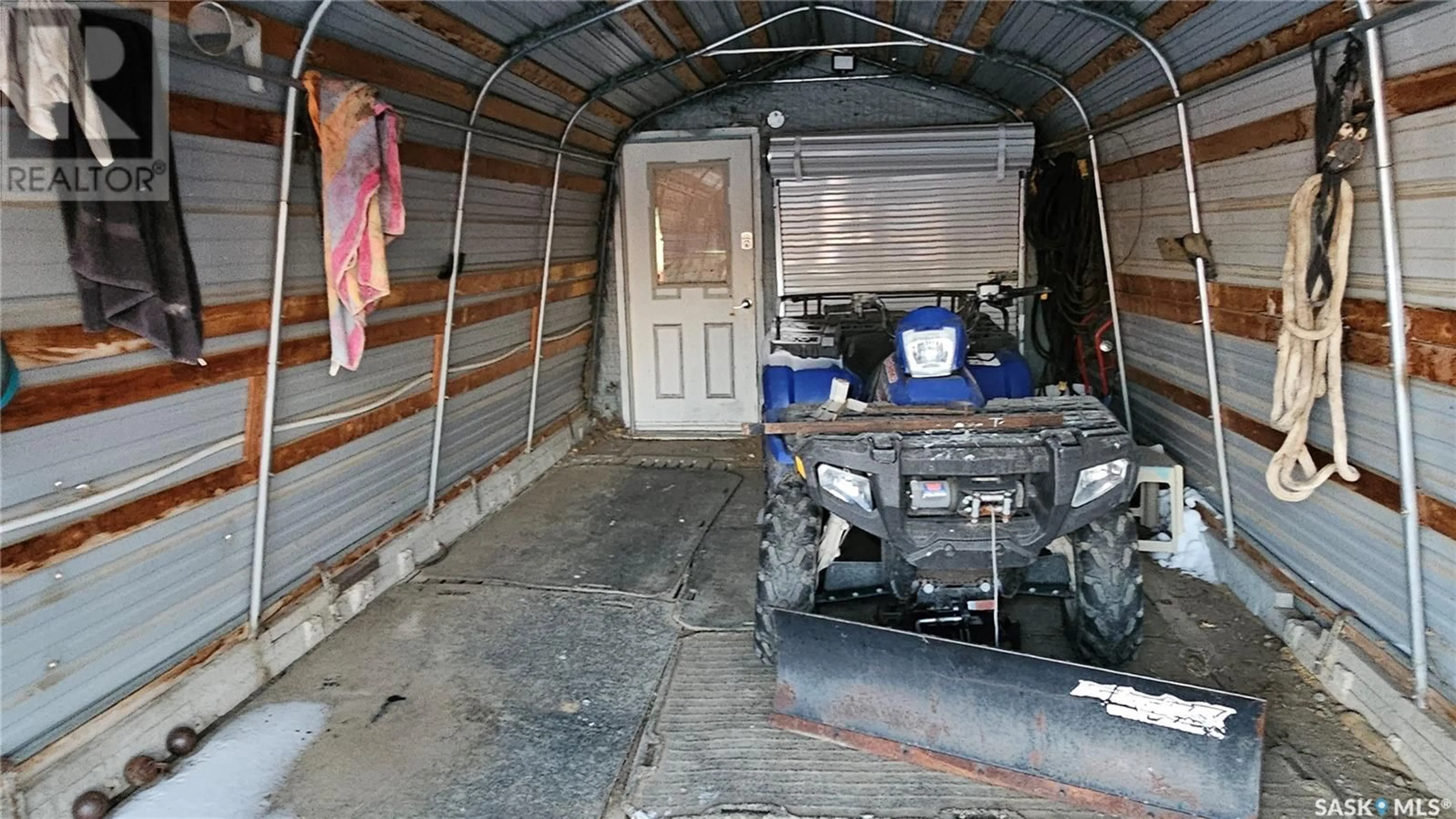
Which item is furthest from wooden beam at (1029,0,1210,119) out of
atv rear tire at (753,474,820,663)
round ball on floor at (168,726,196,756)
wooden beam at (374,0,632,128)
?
round ball on floor at (168,726,196,756)

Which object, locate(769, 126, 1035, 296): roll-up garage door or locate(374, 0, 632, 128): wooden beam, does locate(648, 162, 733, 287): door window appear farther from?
locate(374, 0, 632, 128): wooden beam

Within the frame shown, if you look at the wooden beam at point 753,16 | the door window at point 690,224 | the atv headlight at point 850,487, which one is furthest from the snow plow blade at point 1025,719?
the door window at point 690,224

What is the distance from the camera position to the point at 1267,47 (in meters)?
2.96

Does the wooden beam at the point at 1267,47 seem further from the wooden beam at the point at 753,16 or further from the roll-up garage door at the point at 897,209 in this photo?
the wooden beam at the point at 753,16

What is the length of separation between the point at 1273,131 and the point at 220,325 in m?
Answer: 3.62

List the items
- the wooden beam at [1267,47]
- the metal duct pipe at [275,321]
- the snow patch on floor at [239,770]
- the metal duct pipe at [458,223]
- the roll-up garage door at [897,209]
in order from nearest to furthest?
the snow patch on floor at [239,770]
the wooden beam at [1267,47]
the metal duct pipe at [275,321]
the metal duct pipe at [458,223]
the roll-up garage door at [897,209]

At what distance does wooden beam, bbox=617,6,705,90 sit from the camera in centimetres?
421

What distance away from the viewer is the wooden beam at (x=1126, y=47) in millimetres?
3152

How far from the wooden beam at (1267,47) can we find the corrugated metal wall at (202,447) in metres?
3.08

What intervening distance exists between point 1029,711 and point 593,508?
3209 mm

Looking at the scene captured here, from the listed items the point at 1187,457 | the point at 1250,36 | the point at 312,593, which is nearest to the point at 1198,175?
the point at 1250,36

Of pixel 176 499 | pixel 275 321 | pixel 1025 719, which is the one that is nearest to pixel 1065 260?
pixel 1025 719

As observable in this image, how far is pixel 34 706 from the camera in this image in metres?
2.29

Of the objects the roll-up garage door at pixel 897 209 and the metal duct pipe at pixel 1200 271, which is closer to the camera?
the metal duct pipe at pixel 1200 271
